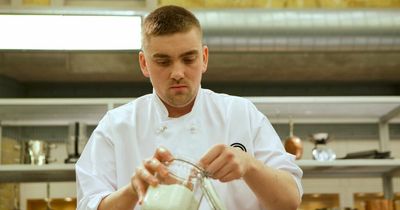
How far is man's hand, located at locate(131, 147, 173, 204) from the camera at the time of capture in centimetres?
103

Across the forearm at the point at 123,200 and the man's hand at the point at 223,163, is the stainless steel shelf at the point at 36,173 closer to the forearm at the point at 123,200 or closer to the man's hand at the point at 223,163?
the forearm at the point at 123,200

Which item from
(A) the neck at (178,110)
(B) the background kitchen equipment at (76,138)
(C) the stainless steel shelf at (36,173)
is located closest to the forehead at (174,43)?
(A) the neck at (178,110)

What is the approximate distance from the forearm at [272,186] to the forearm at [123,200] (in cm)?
23

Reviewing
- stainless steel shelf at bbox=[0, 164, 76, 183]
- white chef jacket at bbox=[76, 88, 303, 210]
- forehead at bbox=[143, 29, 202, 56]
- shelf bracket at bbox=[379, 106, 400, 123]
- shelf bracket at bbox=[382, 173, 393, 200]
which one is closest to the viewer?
forehead at bbox=[143, 29, 202, 56]

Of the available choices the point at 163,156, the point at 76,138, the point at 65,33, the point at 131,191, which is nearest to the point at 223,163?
the point at 163,156

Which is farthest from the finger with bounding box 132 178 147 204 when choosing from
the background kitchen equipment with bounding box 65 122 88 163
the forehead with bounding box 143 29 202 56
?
the background kitchen equipment with bounding box 65 122 88 163

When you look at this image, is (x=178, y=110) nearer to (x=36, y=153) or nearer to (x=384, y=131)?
(x=36, y=153)

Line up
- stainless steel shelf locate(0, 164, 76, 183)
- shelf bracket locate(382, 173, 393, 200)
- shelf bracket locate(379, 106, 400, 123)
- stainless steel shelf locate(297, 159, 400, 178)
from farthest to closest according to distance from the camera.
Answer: shelf bracket locate(382, 173, 393, 200), shelf bracket locate(379, 106, 400, 123), stainless steel shelf locate(297, 159, 400, 178), stainless steel shelf locate(0, 164, 76, 183)

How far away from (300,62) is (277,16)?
945mm

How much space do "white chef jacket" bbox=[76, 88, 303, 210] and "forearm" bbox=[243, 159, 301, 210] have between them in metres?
0.08

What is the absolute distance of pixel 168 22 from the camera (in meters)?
1.32

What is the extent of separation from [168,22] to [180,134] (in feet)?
1.03

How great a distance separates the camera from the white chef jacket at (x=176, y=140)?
147 cm

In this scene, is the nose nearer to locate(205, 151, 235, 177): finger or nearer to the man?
the man
